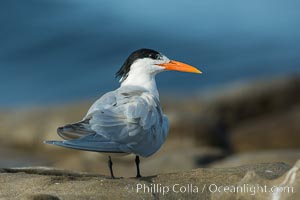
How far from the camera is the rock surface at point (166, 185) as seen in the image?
18.6 ft

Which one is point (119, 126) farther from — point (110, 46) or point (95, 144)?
point (110, 46)

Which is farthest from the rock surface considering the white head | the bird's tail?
the white head

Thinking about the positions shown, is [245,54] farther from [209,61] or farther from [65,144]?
[65,144]

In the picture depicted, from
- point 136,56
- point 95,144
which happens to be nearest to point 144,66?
point 136,56

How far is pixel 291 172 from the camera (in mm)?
5605

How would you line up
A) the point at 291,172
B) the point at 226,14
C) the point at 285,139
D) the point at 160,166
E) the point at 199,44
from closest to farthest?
the point at 291,172, the point at 160,166, the point at 285,139, the point at 199,44, the point at 226,14

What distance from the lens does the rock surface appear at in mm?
5660

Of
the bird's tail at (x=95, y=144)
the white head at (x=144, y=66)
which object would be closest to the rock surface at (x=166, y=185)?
the bird's tail at (x=95, y=144)

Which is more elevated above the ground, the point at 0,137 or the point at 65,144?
the point at 65,144

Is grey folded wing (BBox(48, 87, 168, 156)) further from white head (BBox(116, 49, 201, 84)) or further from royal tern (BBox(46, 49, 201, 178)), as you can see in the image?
white head (BBox(116, 49, 201, 84))

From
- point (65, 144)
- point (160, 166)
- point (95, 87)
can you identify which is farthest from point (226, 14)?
point (65, 144)

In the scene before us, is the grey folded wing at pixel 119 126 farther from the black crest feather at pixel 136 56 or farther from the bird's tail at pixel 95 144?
the black crest feather at pixel 136 56

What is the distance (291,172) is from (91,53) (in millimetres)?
19471

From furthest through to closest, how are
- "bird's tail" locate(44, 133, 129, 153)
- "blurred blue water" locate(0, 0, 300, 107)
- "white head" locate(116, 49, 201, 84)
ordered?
"blurred blue water" locate(0, 0, 300, 107)
"white head" locate(116, 49, 201, 84)
"bird's tail" locate(44, 133, 129, 153)
